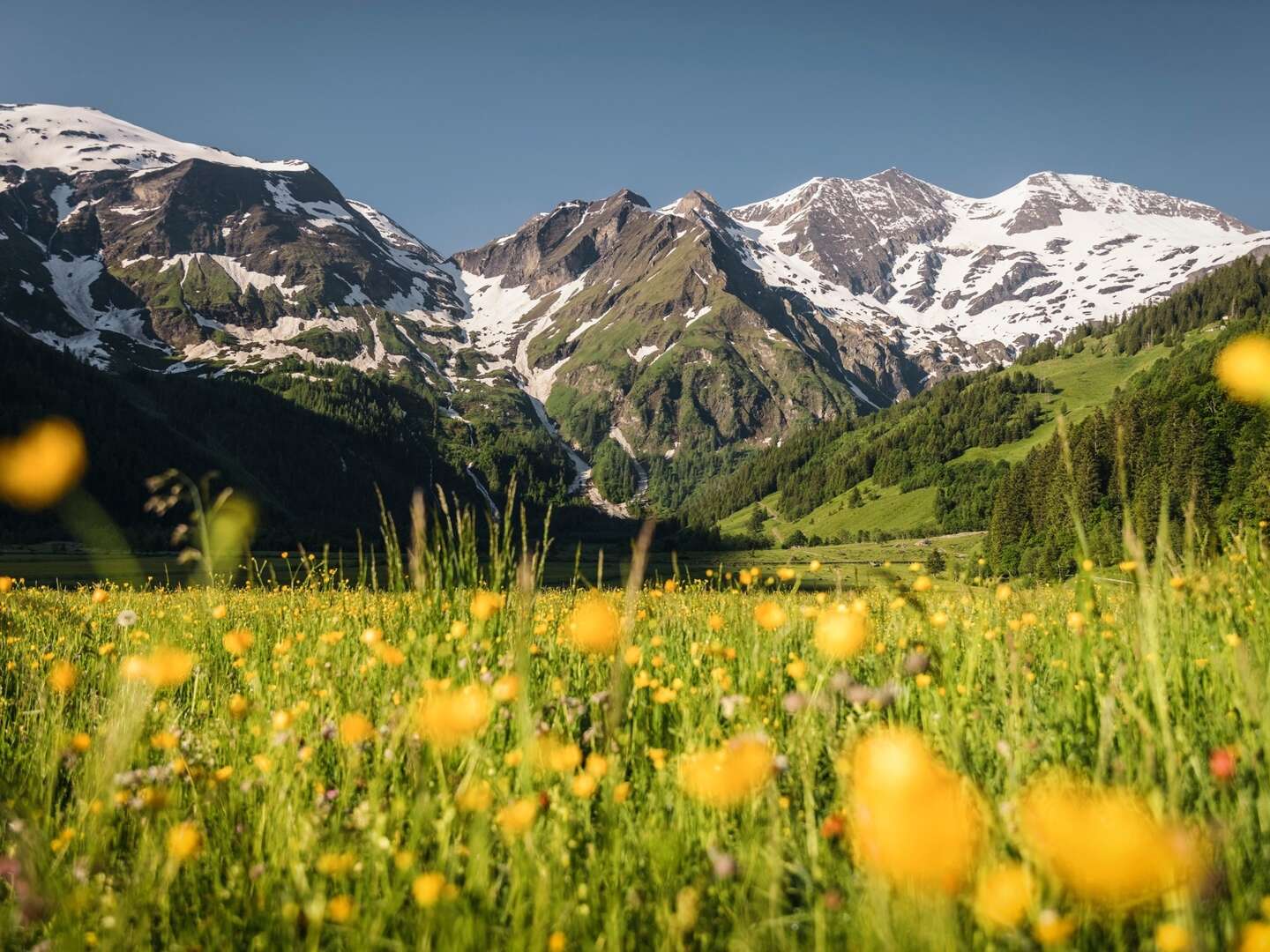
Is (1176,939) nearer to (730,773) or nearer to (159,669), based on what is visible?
(730,773)

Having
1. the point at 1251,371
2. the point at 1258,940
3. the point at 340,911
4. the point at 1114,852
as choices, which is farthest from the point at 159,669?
the point at 1251,371

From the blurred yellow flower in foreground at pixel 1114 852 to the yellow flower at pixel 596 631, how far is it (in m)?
2.78

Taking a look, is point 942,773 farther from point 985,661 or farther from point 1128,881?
point 985,661

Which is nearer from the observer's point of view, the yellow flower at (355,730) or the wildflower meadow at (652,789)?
the wildflower meadow at (652,789)

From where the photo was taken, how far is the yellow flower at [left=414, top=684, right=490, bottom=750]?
3.28m

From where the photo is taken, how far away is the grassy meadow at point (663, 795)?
2.16 meters

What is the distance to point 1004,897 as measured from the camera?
184 cm

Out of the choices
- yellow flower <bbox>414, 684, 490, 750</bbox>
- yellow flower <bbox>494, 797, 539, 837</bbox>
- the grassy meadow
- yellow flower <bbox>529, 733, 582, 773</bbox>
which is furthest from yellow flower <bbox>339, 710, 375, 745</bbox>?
yellow flower <bbox>494, 797, 539, 837</bbox>

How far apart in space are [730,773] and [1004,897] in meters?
1.12

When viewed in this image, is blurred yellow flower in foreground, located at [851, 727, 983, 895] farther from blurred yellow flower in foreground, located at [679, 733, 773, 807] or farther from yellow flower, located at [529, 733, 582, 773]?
yellow flower, located at [529, 733, 582, 773]

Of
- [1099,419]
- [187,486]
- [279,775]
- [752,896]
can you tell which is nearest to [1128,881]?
[752,896]

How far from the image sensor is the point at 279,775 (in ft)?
11.0

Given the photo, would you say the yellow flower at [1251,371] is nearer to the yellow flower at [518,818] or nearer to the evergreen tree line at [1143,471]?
the yellow flower at [518,818]

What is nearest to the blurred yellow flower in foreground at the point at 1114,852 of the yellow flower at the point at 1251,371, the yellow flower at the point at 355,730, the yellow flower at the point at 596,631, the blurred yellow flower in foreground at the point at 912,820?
the blurred yellow flower in foreground at the point at 912,820
